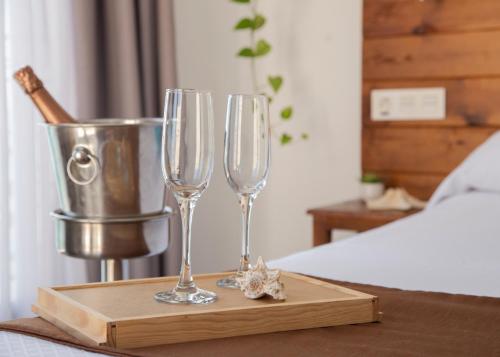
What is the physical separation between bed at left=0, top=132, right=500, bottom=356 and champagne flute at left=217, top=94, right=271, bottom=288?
20cm

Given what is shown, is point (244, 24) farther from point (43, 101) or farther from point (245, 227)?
point (245, 227)

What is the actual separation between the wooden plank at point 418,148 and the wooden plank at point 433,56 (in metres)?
0.20

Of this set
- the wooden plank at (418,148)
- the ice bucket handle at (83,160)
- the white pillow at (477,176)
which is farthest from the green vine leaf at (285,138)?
the ice bucket handle at (83,160)

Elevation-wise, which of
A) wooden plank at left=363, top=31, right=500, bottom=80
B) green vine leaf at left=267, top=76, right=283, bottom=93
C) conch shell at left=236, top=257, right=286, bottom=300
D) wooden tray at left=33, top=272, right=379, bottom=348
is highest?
wooden plank at left=363, top=31, right=500, bottom=80

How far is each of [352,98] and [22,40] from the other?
1230mm

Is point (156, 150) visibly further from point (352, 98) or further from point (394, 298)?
point (352, 98)

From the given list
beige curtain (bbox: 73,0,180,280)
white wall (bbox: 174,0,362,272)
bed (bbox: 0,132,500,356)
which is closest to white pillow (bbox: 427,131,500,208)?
bed (bbox: 0,132,500,356)

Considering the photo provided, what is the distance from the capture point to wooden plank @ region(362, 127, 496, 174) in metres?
2.86

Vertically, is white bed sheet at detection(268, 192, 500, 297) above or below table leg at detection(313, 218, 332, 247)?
above

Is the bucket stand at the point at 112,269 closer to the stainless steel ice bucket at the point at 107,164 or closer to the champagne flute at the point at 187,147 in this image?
the stainless steel ice bucket at the point at 107,164

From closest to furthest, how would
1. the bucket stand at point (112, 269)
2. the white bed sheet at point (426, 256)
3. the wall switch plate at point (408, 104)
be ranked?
the white bed sheet at point (426, 256) → the bucket stand at point (112, 269) → the wall switch plate at point (408, 104)

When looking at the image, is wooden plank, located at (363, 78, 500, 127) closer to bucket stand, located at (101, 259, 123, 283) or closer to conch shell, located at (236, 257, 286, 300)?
bucket stand, located at (101, 259, 123, 283)

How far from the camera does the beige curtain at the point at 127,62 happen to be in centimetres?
287

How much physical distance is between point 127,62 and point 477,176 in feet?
4.42
